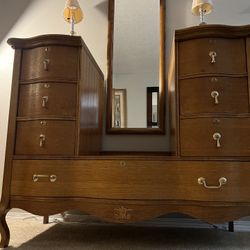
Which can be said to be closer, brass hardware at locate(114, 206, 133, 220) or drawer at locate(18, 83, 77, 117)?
brass hardware at locate(114, 206, 133, 220)

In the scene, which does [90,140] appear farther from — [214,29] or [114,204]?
[214,29]

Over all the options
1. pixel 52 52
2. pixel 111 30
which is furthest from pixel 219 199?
pixel 111 30

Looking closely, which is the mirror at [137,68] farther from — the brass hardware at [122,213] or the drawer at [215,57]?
the brass hardware at [122,213]

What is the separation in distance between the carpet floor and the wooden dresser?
192 mm

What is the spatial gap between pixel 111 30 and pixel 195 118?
1080mm

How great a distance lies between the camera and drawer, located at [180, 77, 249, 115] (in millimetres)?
1209

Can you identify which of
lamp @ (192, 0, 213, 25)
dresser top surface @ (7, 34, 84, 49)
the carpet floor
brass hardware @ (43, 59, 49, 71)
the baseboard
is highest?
lamp @ (192, 0, 213, 25)

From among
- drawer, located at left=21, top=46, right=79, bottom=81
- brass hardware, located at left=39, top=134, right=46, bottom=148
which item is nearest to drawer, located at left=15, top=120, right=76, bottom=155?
brass hardware, located at left=39, top=134, right=46, bottom=148

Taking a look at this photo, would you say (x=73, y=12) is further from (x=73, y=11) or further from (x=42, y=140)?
(x=42, y=140)

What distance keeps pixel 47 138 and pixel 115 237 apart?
688 millimetres

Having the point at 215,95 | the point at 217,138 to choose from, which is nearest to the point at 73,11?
the point at 215,95

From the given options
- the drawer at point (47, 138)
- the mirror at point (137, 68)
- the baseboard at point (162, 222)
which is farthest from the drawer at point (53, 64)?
the baseboard at point (162, 222)

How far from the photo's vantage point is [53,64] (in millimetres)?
1315

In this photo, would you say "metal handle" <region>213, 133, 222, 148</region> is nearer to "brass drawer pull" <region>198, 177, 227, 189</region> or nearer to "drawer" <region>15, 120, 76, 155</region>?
"brass drawer pull" <region>198, 177, 227, 189</region>
